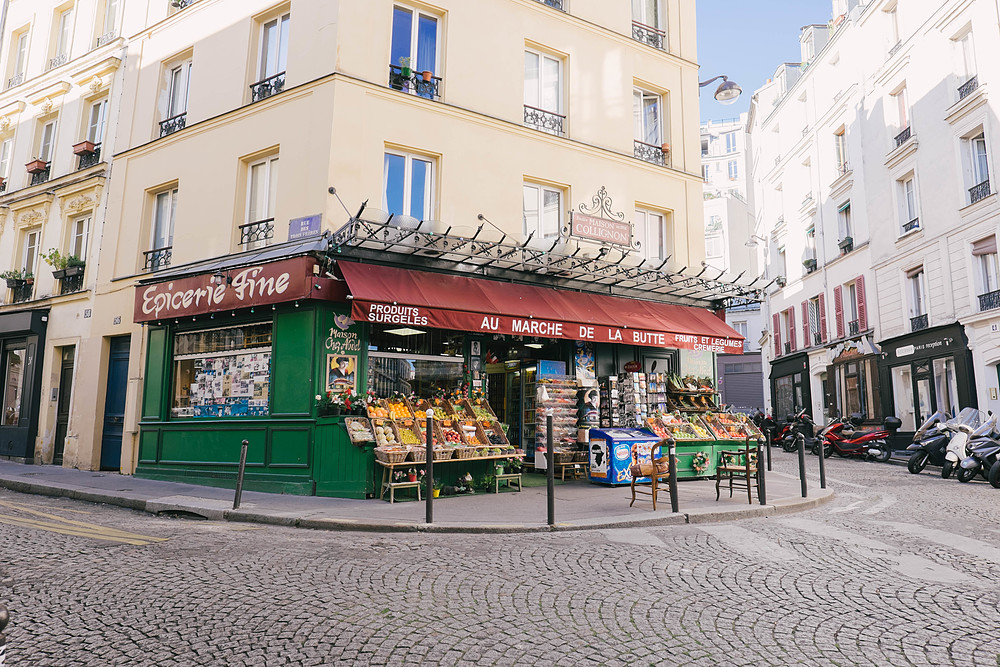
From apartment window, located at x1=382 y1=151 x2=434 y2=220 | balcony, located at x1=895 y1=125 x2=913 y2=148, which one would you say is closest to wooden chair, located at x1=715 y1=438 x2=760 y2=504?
apartment window, located at x1=382 y1=151 x2=434 y2=220

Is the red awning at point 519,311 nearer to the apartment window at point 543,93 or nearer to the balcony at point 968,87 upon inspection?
the apartment window at point 543,93

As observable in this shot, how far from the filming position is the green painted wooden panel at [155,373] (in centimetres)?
1232

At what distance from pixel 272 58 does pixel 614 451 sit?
9.36m

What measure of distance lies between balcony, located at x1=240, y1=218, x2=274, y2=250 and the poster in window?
8.59 ft

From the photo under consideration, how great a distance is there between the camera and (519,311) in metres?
10.9

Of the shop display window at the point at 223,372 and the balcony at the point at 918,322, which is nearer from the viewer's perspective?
the shop display window at the point at 223,372

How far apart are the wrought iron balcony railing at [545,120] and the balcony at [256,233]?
5191mm

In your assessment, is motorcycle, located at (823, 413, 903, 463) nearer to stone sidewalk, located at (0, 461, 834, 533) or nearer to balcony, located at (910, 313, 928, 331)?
balcony, located at (910, 313, 928, 331)

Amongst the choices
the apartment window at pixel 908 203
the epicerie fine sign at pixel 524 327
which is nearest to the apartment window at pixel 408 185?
the epicerie fine sign at pixel 524 327

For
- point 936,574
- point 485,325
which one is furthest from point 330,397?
point 936,574

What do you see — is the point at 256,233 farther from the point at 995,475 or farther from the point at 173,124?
the point at 995,475

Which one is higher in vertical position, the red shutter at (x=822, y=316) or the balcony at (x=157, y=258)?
the red shutter at (x=822, y=316)

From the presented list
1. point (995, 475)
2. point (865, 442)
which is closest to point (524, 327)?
point (995, 475)

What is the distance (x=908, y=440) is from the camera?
21469mm
